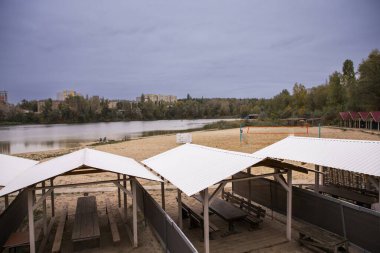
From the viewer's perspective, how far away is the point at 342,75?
90750mm

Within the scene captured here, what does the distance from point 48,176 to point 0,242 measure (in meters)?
2.26

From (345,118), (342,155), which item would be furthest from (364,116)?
(342,155)

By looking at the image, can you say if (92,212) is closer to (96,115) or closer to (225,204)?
(225,204)

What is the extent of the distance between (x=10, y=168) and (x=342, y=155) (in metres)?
11.1

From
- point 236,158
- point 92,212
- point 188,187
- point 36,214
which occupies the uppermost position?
point 236,158

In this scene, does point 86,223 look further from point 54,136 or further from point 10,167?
point 54,136

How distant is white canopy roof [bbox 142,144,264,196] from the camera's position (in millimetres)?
7066

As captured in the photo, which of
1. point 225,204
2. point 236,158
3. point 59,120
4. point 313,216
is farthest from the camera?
point 59,120

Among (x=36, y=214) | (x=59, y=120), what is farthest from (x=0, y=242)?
(x=59, y=120)

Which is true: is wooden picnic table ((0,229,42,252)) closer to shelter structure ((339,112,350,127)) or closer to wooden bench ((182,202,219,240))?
wooden bench ((182,202,219,240))

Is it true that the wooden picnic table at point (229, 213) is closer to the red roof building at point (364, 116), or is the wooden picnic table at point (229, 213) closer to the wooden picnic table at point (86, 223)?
the wooden picnic table at point (86, 223)

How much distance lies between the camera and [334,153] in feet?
30.7

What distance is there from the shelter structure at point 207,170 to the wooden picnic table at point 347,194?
287 centimetres

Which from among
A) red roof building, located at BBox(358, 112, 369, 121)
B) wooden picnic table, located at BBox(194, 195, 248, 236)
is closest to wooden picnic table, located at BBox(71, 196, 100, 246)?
wooden picnic table, located at BBox(194, 195, 248, 236)
